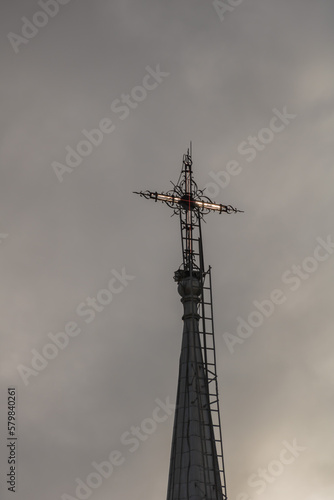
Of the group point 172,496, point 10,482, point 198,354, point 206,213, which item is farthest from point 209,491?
point 206,213

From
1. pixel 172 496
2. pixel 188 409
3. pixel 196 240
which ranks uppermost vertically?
pixel 196 240

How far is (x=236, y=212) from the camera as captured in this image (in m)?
54.5

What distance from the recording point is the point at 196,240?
5250 cm

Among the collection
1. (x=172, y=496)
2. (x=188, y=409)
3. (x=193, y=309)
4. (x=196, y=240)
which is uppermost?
(x=196, y=240)

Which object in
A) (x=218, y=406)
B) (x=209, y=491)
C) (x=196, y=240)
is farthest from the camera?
(x=196, y=240)

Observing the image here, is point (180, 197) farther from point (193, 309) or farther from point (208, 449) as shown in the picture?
point (208, 449)

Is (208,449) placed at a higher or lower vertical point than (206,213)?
lower

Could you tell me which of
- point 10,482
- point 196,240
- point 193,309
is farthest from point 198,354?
point 10,482

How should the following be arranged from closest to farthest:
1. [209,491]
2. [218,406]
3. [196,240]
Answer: [209,491], [218,406], [196,240]

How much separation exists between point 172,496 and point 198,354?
6.77 meters

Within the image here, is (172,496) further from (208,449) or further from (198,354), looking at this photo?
(198,354)

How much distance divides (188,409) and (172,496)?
3.97m

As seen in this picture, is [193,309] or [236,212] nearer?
[193,309]

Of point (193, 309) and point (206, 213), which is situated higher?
point (206, 213)
